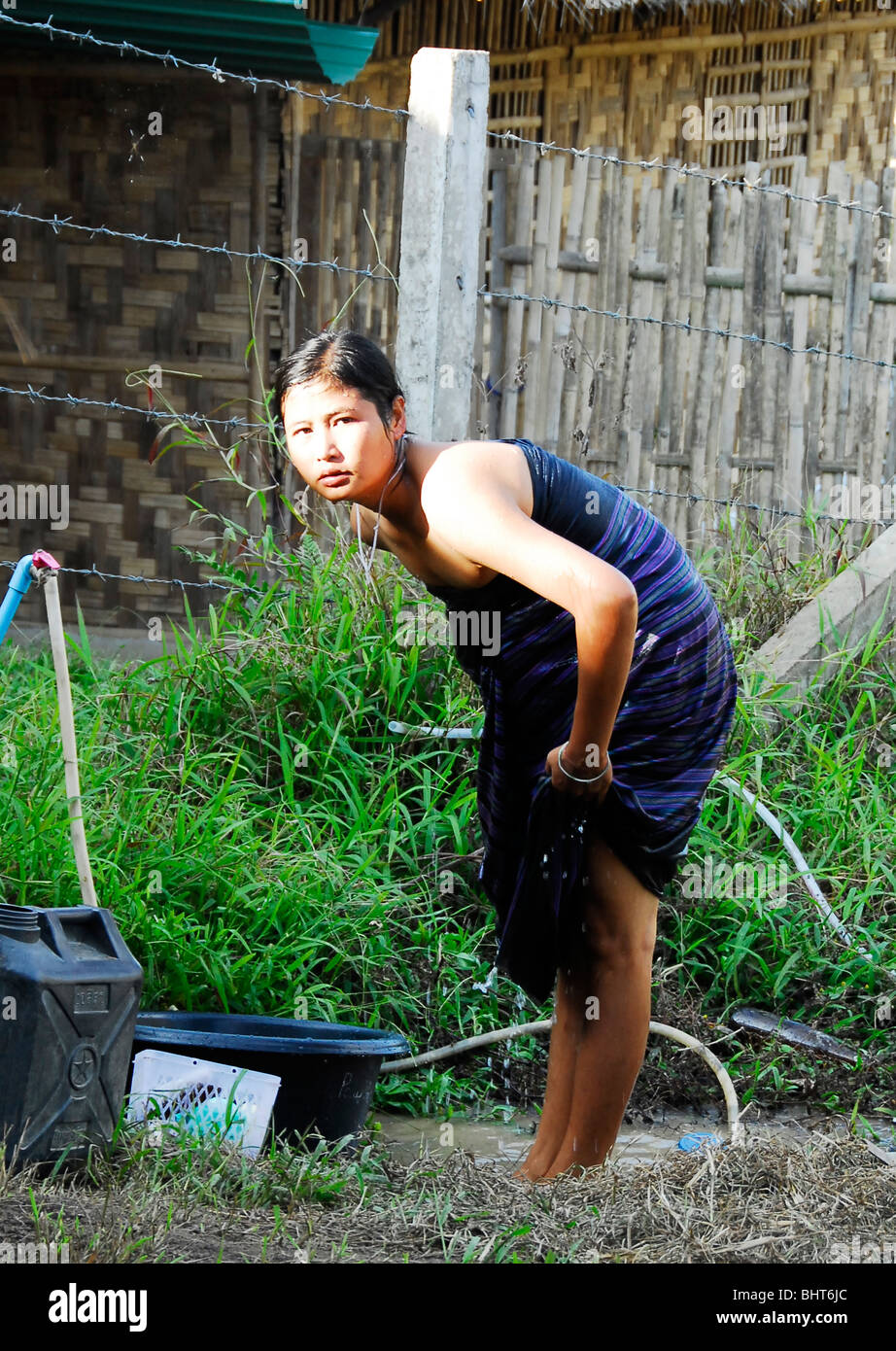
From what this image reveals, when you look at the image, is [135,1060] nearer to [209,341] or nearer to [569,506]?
[569,506]

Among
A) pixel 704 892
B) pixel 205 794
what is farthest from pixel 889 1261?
pixel 205 794

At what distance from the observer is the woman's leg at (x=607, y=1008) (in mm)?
2744

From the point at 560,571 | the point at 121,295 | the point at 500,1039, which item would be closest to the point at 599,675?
the point at 560,571

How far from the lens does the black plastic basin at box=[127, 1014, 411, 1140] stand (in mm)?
2795

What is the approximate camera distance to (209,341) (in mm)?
7199

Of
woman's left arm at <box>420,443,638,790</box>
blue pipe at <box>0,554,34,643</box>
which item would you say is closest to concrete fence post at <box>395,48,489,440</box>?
blue pipe at <box>0,554,34,643</box>

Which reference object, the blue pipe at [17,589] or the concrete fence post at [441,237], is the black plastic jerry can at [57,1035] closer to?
the blue pipe at [17,589]

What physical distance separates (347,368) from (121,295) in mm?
5087

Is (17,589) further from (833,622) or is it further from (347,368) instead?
(833,622)

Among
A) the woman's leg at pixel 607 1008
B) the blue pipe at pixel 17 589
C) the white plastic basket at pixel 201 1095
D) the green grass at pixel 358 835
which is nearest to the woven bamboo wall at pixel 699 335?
the green grass at pixel 358 835

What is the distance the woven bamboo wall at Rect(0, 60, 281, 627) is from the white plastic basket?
473cm

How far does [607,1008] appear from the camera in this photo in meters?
2.76

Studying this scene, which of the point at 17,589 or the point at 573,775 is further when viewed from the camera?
the point at 17,589

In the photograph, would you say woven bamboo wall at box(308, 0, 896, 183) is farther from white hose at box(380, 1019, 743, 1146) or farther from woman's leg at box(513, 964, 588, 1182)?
woman's leg at box(513, 964, 588, 1182)
